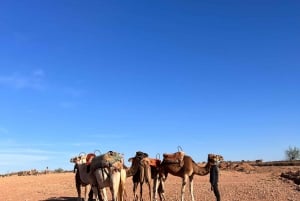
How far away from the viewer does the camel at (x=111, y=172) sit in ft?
54.2

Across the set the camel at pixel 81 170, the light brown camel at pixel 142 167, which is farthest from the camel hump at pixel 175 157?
the camel at pixel 81 170

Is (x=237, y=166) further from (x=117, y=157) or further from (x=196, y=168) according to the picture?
(x=117, y=157)

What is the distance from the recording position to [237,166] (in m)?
46.3

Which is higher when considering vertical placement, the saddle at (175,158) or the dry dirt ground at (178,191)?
the saddle at (175,158)

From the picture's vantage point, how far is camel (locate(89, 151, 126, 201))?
1652cm

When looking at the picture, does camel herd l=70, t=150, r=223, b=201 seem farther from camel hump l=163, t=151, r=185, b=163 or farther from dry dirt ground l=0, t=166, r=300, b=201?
dry dirt ground l=0, t=166, r=300, b=201

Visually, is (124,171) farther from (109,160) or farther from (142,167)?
(142,167)

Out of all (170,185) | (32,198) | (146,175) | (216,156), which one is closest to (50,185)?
(32,198)

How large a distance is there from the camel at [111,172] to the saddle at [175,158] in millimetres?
5415

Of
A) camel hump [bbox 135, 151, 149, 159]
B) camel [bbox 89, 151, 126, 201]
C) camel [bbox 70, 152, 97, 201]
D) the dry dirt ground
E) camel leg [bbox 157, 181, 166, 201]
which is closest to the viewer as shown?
camel [bbox 89, 151, 126, 201]

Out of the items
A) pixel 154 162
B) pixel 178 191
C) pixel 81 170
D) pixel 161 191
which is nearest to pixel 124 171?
pixel 81 170

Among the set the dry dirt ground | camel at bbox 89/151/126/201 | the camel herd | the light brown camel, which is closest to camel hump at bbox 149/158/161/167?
the camel herd

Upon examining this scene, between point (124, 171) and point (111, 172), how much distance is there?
2.80ft

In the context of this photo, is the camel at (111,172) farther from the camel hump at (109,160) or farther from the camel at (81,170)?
the camel at (81,170)
